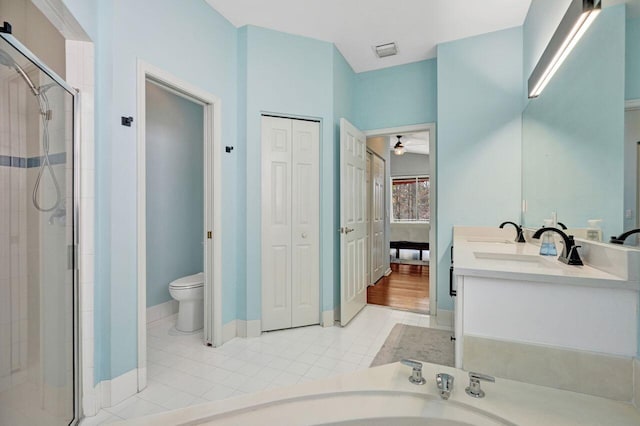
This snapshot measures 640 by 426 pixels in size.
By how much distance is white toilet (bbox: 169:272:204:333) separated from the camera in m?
2.70

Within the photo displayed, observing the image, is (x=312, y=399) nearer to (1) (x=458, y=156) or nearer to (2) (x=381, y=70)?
(1) (x=458, y=156)

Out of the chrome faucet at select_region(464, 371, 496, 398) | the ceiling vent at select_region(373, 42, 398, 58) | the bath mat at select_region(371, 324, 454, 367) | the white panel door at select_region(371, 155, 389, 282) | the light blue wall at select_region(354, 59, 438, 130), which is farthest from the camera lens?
the white panel door at select_region(371, 155, 389, 282)

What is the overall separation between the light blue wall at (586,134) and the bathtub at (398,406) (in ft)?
2.30

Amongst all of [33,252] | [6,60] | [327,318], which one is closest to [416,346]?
[327,318]

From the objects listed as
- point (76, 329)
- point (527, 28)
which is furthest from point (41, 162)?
point (527, 28)

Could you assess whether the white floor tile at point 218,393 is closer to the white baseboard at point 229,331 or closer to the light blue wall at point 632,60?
the white baseboard at point 229,331

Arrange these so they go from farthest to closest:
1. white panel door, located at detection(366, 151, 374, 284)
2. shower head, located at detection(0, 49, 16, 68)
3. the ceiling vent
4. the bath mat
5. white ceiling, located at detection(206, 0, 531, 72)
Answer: white panel door, located at detection(366, 151, 374, 284) < the ceiling vent < white ceiling, located at detection(206, 0, 531, 72) < the bath mat < shower head, located at detection(0, 49, 16, 68)

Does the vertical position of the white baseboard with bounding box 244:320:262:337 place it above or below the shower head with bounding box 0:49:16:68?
below

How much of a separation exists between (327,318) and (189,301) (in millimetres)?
1333

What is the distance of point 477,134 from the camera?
2.93 meters

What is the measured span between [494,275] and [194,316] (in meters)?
2.62

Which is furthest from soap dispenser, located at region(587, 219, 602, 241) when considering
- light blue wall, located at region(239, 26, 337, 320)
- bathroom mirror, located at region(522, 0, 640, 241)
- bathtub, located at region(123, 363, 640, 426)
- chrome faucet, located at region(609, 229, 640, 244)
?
light blue wall, located at region(239, 26, 337, 320)

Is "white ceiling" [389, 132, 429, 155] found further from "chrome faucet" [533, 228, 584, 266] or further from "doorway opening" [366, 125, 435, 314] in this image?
"chrome faucet" [533, 228, 584, 266]

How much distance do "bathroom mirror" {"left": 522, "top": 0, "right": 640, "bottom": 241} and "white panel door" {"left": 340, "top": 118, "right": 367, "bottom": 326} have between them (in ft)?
5.24
